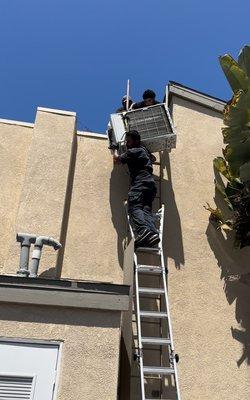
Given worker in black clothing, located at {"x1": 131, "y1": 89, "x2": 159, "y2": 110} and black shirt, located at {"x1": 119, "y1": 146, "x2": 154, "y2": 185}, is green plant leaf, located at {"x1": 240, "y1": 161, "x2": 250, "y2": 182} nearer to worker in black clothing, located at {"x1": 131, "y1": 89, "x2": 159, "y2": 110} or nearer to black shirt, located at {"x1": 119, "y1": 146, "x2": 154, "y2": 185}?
black shirt, located at {"x1": 119, "y1": 146, "x2": 154, "y2": 185}

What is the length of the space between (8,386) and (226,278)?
3.64m

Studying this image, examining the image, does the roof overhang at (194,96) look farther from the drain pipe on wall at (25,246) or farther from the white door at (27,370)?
the white door at (27,370)

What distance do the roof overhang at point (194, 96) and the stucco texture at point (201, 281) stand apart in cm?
31

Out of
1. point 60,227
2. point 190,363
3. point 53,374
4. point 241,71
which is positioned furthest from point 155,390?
point 241,71

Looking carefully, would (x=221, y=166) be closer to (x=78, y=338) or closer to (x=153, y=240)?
(x=153, y=240)

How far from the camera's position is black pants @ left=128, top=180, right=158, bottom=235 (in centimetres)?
668

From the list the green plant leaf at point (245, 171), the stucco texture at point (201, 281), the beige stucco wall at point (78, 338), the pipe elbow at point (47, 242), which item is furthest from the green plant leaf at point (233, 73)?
the beige stucco wall at point (78, 338)

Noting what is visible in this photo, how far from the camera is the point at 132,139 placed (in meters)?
7.26

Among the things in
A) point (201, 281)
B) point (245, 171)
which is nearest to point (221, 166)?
point (245, 171)

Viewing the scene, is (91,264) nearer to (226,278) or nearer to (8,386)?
(226,278)

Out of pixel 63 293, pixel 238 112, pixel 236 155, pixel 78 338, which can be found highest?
pixel 238 112

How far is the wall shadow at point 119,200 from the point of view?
7.17 metres

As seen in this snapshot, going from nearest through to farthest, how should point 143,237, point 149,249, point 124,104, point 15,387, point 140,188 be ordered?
point 15,387 < point 143,237 < point 149,249 < point 140,188 < point 124,104

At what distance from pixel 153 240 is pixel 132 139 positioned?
1.65m
